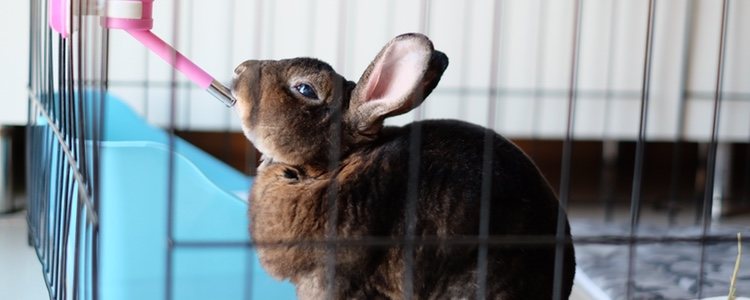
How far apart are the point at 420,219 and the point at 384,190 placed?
47 mm

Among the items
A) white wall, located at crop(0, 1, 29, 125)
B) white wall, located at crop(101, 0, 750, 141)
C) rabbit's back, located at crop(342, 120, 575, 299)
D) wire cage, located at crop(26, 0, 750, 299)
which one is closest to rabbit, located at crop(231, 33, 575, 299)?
rabbit's back, located at crop(342, 120, 575, 299)

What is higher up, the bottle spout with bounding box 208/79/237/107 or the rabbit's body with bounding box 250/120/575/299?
the bottle spout with bounding box 208/79/237/107

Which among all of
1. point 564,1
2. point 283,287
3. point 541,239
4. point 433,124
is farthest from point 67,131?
point 564,1

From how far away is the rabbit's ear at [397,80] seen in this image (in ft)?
3.43

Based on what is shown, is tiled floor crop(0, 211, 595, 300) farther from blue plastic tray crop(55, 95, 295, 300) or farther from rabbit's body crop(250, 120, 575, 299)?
rabbit's body crop(250, 120, 575, 299)

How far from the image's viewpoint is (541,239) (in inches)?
38.3

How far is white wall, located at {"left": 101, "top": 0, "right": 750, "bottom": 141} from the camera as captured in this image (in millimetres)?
2062

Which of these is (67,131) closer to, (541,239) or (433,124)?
(433,124)

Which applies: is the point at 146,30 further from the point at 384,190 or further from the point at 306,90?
the point at 384,190

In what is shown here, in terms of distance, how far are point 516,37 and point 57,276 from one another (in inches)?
43.7

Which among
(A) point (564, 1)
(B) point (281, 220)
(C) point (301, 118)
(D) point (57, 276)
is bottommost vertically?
(D) point (57, 276)

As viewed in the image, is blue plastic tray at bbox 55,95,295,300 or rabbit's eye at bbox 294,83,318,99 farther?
blue plastic tray at bbox 55,95,295,300

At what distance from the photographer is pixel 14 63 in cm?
202

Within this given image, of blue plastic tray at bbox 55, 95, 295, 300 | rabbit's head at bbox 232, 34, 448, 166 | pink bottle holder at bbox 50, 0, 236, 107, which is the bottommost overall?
blue plastic tray at bbox 55, 95, 295, 300
